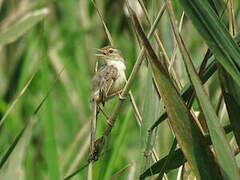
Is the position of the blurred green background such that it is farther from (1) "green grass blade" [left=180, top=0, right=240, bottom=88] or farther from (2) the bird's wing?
(1) "green grass blade" [left=180, top=0, right=240, bottom=88]

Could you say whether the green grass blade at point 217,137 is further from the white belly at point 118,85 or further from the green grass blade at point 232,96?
the white belly at point 118,85

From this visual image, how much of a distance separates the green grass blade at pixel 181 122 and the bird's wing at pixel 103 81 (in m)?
1.01

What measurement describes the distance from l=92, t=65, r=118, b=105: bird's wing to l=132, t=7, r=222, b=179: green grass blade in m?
1.01

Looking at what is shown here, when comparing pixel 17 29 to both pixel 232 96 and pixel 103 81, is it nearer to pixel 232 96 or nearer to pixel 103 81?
pixel 103 81

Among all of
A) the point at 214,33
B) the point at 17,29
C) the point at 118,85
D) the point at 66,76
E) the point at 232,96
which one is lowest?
the point at 232,96

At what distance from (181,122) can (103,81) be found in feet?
4.25

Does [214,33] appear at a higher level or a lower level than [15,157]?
lower

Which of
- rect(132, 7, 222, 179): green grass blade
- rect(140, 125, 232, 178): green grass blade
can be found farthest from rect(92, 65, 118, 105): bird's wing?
rect(132, 7, 222, 179): green grass blade

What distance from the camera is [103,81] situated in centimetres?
→ 324

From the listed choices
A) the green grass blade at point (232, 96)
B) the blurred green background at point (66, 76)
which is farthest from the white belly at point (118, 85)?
the green grass blade at point (232, 96)

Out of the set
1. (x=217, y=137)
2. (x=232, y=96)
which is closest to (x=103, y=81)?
(x=232, y=96)

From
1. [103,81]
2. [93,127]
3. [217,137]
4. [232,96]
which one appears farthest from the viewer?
[103,81]

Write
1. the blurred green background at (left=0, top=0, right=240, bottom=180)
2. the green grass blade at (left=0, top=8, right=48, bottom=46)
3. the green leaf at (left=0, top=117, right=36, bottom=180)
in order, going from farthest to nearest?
the blurred green background at (left=0, top=0, right=240, bottom=180) → the green grass blade at (left=0, top=8, right=48, bottom=46) → the green leaf at (left=0, top=117, right=36, bottom=180)

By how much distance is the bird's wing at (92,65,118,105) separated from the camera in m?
3.08
